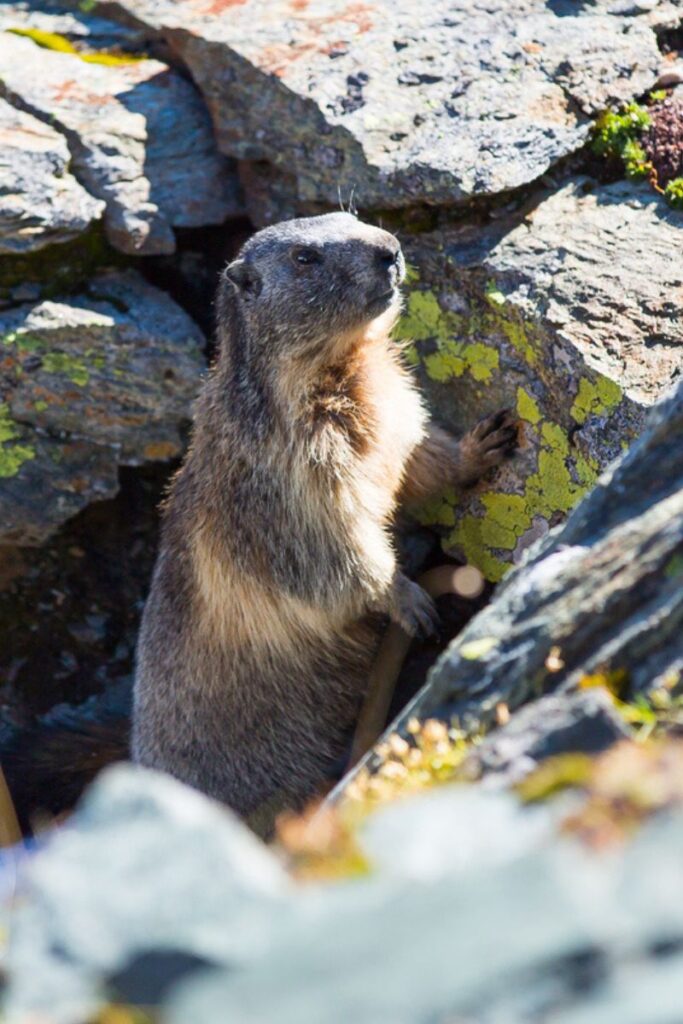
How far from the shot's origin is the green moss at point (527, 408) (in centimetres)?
871

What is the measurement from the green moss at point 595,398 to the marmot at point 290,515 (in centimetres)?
68

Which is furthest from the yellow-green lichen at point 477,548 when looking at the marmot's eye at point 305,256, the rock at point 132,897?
the rock at point 132,897

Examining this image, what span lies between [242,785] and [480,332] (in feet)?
12.0

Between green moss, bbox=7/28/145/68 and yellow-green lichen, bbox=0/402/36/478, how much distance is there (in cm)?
333

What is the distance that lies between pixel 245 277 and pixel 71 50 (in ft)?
12.8

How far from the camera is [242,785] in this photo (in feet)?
29.5

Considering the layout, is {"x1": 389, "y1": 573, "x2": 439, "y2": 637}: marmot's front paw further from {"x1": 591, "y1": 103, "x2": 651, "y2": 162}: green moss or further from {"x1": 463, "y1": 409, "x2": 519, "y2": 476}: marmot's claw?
{"x1": 591, "y1": 103, "x2": 651, "y2": 162}: green moss

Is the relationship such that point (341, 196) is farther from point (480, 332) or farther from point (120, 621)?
point (120, 621)

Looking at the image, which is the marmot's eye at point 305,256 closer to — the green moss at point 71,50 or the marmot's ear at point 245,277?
the marmot's ear at point 245,277

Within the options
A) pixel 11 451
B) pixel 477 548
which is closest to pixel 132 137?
pixel 11 451

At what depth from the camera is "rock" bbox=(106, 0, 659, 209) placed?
360 inches

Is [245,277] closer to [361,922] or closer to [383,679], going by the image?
[383,679]

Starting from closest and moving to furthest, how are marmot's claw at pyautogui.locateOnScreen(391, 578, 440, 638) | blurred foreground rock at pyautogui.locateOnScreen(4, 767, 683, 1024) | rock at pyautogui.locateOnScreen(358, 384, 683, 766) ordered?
blurred foreground rock at pyautogui.locateOnScreen(4, 767, 683, 1024), rock at pyautogui.locateOnScreen(358, 384, 683, 766), marmot's claw at pyautogui.locateOnScreen(391, 578, 440, 638)

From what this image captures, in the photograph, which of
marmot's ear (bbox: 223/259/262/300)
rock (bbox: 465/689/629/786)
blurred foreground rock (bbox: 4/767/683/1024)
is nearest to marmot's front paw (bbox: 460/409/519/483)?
marmot's ear (bbox: 223/259/262/300)
